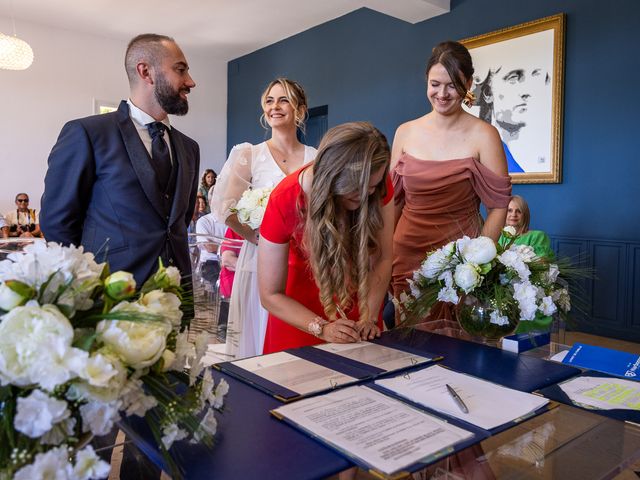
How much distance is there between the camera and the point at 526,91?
5.55m

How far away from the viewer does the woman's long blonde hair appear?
5.21 ft

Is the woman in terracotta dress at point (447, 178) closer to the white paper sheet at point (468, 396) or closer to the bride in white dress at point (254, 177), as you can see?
the bride in white dress at point (254, 177)

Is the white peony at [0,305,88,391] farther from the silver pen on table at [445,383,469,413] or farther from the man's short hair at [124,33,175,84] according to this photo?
the man's short hair at [124,33,175,84]

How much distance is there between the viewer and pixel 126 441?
0.92m

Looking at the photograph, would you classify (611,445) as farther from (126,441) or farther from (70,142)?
(70,142)

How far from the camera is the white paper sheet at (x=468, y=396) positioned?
1062mm

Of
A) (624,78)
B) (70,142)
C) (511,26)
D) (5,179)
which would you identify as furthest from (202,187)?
(70,142)

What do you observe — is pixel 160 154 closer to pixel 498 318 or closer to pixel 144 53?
pixel 144 53

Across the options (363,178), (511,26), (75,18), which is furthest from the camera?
(75,18)

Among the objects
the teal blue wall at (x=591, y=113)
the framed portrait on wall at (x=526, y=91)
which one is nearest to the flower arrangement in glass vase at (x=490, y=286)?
the teal blue wall at (x=591, y=113)

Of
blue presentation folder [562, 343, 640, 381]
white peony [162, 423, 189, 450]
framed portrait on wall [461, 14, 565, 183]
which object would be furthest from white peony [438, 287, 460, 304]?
framed portrait on wall [461, 14, 565, 183]

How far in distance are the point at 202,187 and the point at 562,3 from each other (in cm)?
621

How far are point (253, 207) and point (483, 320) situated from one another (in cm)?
124

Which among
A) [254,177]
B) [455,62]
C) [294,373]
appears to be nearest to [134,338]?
[294,373]
